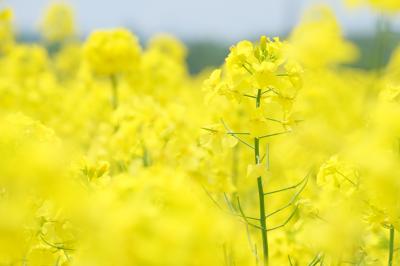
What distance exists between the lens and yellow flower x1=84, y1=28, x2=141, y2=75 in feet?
15.3

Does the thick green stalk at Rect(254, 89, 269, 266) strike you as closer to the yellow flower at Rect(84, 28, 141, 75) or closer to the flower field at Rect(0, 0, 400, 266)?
the flower field at Rect(0, 0, 400, 266)

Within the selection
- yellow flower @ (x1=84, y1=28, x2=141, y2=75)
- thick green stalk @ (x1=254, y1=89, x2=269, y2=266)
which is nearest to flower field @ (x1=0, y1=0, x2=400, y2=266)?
thick green stalk @ (x1=254, y1=89, x2=269, y2=266)

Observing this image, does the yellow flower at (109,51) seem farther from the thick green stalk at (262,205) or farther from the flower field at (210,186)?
the thick green stalk at (262,205)

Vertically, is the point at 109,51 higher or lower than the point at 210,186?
higher

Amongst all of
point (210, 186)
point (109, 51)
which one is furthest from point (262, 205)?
point (109, 51)

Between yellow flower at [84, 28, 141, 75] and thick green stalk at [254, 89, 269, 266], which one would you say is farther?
yellow flower at [84, 28, 141, 75]

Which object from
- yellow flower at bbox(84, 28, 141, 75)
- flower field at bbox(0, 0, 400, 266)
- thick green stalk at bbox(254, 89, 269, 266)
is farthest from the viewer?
yellow flower at bbox(84, 28, 141, 75)

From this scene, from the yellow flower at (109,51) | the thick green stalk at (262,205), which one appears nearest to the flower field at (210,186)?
the thick green stalk at (262,205)

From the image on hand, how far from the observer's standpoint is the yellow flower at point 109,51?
467 cm

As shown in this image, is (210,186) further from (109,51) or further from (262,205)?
(109,51)

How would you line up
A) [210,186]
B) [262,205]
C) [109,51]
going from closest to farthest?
[262,205] → [210,186] → [109,51]

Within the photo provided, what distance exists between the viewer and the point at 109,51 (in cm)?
466

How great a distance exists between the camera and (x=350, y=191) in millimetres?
1985

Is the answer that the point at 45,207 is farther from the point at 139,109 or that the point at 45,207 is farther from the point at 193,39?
the point at 193,39
